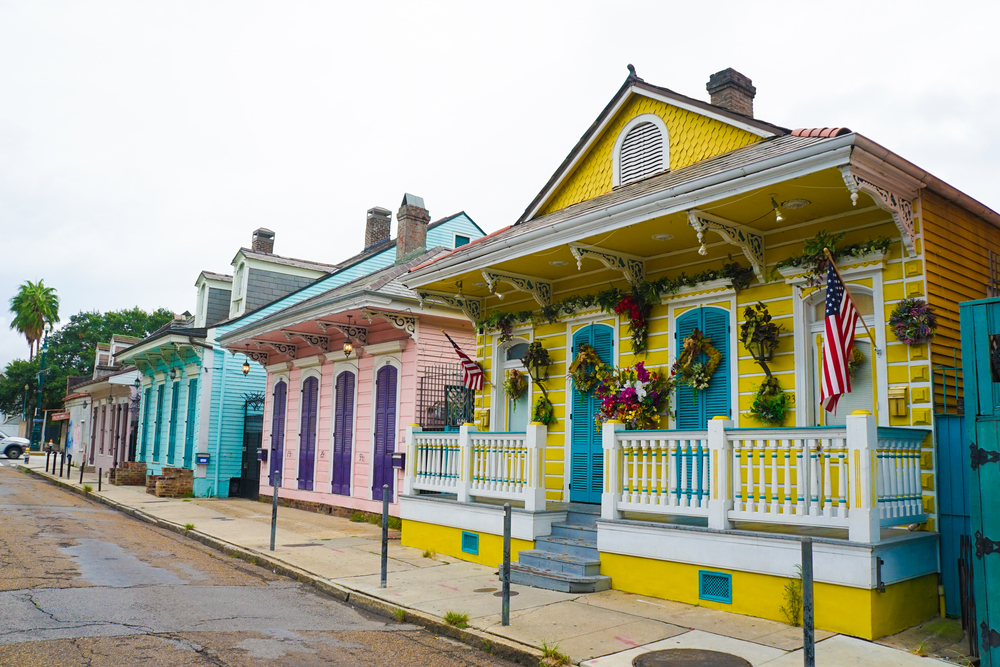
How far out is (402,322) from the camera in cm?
1477

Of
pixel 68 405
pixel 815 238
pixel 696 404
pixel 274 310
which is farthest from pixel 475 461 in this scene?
pixel 68 405

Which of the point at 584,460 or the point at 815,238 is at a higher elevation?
the point at 815,238

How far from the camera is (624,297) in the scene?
10609mm

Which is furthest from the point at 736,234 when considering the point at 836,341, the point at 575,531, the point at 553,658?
the point at 553,658

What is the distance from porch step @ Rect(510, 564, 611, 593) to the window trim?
244 inches

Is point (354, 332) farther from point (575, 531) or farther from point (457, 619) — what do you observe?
point (457, 619)

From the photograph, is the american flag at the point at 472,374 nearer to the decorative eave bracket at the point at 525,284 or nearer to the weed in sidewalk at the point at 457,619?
the decorative eave bracket at the point at 525,284

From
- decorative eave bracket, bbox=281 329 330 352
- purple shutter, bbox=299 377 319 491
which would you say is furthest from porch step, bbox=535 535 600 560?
purple shutter, bbox=299 377 319 491

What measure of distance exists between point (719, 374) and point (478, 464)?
3.84 metres

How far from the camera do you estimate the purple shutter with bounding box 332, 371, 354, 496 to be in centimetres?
1664

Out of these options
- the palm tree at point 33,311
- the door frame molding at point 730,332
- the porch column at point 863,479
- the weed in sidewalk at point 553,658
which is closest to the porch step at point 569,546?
the door frame molding at point 730,332

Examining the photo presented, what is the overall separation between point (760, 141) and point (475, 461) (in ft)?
19.8

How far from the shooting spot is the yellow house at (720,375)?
23.1ft

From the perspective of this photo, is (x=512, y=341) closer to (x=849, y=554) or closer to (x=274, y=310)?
(x=849, y=554)
